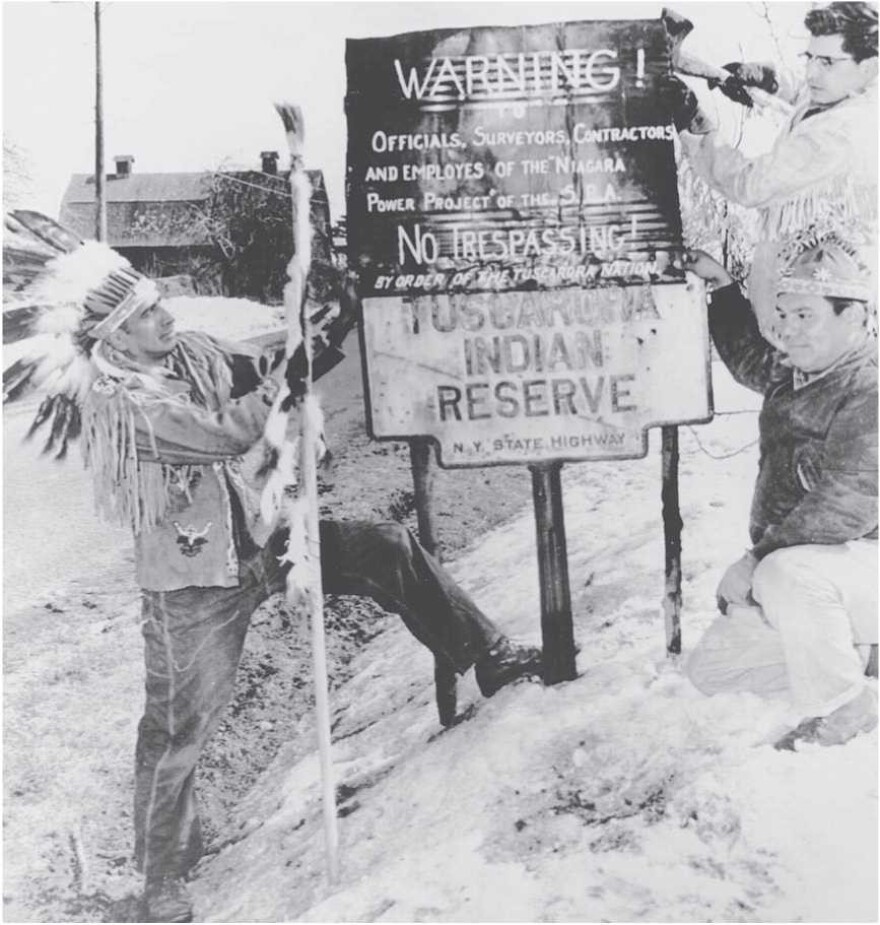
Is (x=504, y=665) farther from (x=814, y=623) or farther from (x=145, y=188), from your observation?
(x=145, y=188)

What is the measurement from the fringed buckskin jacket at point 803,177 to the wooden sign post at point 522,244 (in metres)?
0.16

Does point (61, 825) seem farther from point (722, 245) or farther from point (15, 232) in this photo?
point (722, 245)

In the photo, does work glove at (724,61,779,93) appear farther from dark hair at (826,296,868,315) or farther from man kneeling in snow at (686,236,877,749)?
dark hair at (826,296,868,315)

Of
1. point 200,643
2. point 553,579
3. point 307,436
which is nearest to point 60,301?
point 307,436

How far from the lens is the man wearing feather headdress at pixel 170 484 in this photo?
2758 millimetres

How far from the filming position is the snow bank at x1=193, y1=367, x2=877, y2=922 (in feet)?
8.64

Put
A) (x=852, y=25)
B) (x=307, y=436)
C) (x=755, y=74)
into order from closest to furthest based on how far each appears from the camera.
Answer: (x=307, y=436), (x=852, y=25), (x=755, y=74)

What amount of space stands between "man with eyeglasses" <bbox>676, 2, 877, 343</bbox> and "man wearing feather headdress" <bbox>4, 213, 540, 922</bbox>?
1.29 meters

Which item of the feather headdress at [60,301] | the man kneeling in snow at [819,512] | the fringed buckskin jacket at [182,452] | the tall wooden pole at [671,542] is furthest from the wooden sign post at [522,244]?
the feather headdress at [60,301]

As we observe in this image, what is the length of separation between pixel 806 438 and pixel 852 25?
3.64ft

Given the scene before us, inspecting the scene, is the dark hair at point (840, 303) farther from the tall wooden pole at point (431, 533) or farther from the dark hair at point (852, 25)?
the tall wooden pole at point (431, 533)

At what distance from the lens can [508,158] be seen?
279 cm

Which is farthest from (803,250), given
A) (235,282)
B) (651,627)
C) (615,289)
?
(235,282)

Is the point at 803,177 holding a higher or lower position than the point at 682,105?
lower
